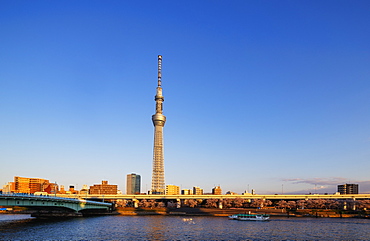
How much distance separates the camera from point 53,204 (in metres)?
112

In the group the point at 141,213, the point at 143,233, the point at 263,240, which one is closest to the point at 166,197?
the point at 141,213

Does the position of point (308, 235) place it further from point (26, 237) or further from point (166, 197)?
point (166, 197)

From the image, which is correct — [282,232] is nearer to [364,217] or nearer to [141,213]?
[364,217]

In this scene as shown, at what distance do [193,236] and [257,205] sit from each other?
12077 cm

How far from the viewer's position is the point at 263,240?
6700 centimetres

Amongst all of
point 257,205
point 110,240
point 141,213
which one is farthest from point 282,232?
point 257,205

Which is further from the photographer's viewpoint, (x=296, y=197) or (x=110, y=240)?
(x=296, y=197)

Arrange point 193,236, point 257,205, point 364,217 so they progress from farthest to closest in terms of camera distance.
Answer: point 257,205, point 364,217, point 193,236

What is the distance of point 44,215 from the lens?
13050cm

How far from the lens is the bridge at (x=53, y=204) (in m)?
93.3

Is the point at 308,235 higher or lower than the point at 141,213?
higher

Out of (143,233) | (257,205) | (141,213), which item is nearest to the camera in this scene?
(143,233)

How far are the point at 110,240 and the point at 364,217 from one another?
104 metres

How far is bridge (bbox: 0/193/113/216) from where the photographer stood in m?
93.3
